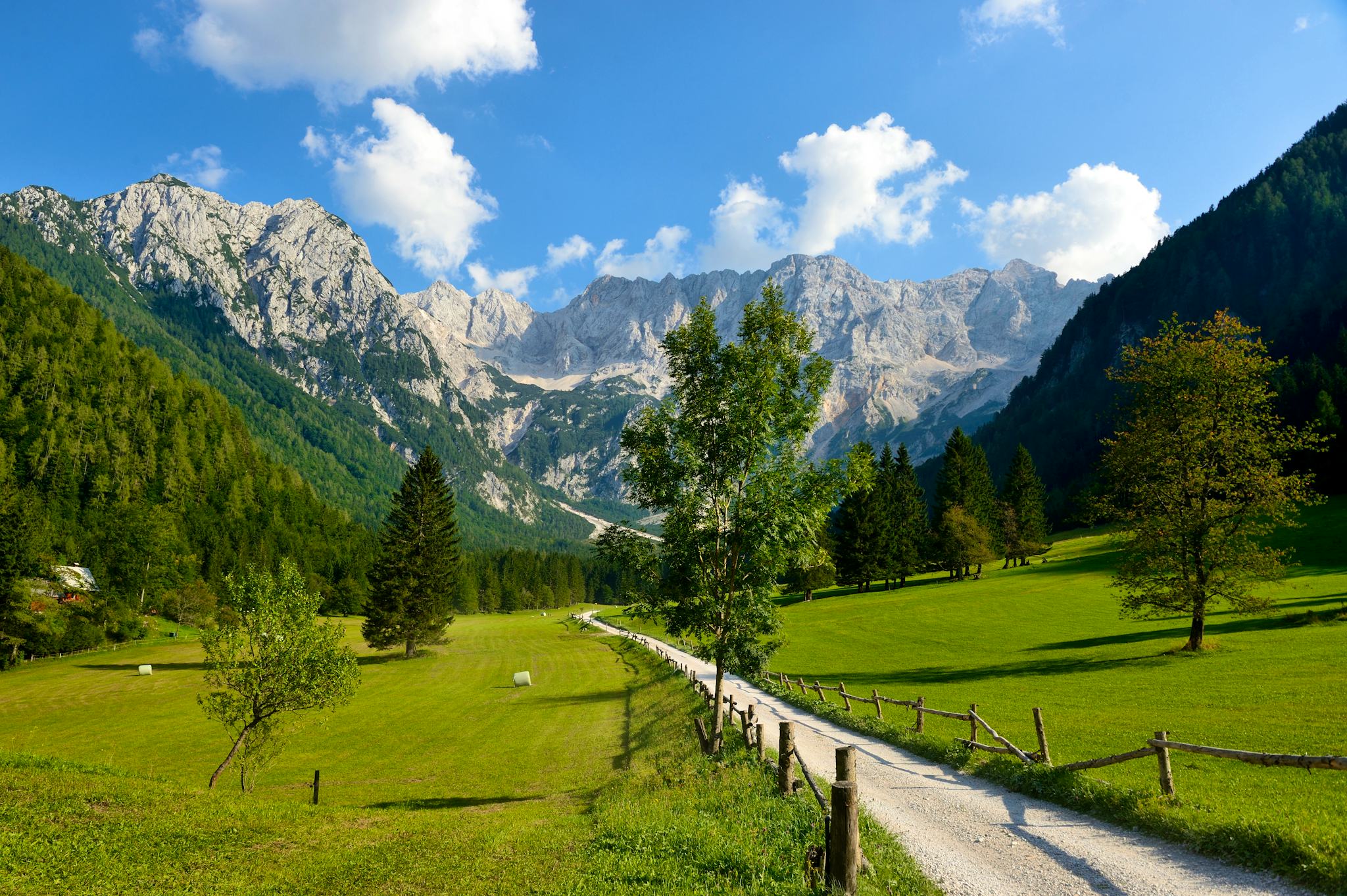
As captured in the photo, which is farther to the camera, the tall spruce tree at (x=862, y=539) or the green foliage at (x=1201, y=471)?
the tall spruce tree at (x=862, y=539)

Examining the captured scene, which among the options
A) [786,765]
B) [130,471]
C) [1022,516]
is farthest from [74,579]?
[1022,516]

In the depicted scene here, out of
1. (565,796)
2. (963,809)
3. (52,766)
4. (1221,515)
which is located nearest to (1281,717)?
(963,809)

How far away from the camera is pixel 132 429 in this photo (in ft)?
504

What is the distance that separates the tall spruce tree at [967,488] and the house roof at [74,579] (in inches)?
5349

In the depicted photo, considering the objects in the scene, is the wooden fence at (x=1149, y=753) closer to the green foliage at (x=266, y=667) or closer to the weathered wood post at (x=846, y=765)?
the weathered wood post at (x=846, y=765)

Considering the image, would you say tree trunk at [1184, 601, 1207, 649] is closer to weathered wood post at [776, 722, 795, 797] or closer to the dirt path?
the dirt path

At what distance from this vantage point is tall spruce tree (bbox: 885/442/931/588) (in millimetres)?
102938

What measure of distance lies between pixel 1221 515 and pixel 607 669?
2264 inches

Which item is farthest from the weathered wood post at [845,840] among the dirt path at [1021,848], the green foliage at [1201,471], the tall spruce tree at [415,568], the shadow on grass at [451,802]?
the tall spruce tree at [415,568]

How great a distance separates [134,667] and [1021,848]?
9990 cm

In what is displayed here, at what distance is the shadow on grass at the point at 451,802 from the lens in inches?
1075

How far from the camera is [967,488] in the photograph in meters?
106

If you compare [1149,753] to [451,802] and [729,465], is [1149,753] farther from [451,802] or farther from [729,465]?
[451,802]

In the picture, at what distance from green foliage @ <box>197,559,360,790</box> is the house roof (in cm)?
8751
